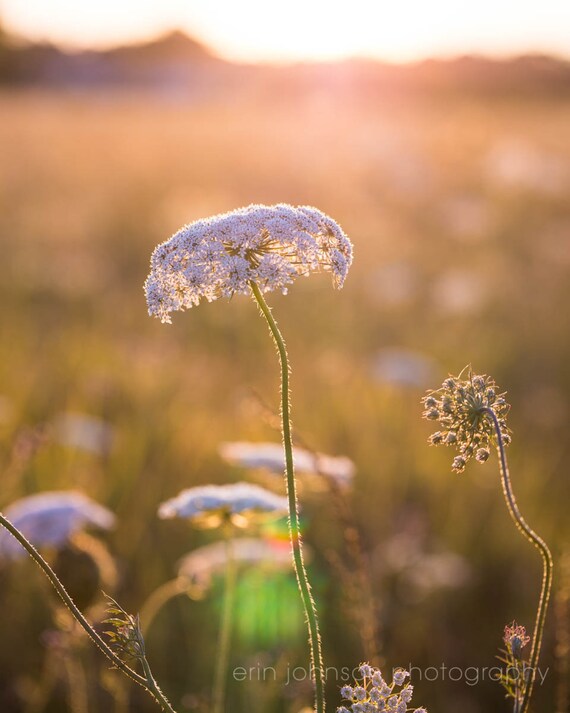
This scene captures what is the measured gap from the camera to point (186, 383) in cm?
690

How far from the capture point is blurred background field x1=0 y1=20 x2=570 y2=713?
13.6 feet

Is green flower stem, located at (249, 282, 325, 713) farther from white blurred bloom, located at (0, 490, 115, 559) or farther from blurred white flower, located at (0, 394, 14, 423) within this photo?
blurred white flower, located at (0, 394, 14, 423)

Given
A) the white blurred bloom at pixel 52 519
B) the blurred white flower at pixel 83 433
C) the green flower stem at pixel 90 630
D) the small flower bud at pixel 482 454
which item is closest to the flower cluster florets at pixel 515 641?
the small flower bud at pixel 482 454

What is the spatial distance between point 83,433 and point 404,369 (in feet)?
9.72

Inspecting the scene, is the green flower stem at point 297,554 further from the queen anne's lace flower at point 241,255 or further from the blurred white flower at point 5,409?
the blurred white flower at point 5,409

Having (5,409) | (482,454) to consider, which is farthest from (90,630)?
(5,409)

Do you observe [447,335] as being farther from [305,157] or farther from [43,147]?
[43,147]

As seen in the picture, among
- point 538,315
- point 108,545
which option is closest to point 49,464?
point 108,545

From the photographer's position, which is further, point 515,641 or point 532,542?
point 515,641

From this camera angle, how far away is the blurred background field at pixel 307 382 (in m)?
4.16

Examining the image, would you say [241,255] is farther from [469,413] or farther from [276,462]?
[276,462]

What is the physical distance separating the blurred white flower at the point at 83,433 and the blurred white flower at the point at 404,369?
245 cm

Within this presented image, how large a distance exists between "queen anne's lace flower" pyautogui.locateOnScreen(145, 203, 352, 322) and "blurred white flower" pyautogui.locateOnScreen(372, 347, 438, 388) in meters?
5.43

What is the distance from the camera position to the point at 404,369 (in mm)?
7145
